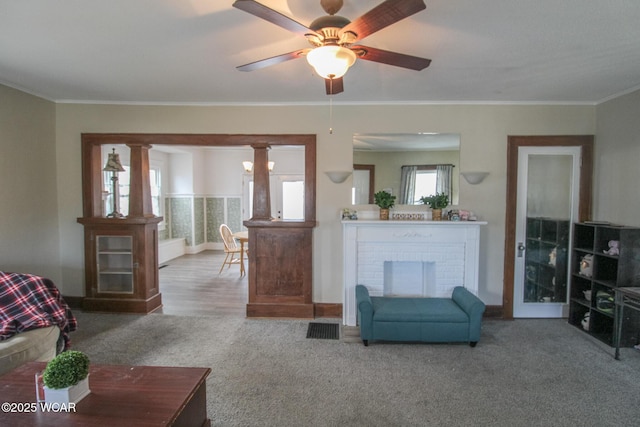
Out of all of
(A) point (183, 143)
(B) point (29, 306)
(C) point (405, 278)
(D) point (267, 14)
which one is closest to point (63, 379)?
(B) point (29, 306)

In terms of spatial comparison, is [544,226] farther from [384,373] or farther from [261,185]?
[261,185]

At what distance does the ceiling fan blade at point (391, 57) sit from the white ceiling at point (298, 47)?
260 mm

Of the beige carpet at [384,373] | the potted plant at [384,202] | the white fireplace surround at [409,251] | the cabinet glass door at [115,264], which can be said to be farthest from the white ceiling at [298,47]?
the beige carpet at [384,373]

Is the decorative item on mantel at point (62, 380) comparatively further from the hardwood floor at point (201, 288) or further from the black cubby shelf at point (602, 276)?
the black cubby shelf at point (602, 276)

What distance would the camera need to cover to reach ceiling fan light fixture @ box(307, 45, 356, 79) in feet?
5.80

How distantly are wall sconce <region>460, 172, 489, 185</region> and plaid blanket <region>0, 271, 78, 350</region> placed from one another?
13.5 ft

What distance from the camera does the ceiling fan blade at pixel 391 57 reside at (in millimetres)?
1908

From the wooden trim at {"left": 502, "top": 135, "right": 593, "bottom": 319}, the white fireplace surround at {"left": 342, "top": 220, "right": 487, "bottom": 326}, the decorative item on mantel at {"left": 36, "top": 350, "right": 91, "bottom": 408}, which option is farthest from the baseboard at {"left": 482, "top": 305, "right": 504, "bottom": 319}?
the decorative item on mantel at {"left": 36, "top": 350, "right": 91, "bottom": 408}

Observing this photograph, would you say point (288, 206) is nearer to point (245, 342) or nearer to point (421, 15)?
point (245, 342)

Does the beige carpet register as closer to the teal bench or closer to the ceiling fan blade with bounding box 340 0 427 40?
the teal bench

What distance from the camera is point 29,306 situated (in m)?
2.58

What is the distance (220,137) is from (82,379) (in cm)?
289

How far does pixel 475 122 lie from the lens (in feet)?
12.7

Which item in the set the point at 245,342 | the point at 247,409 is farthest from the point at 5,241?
the point at 247,409
